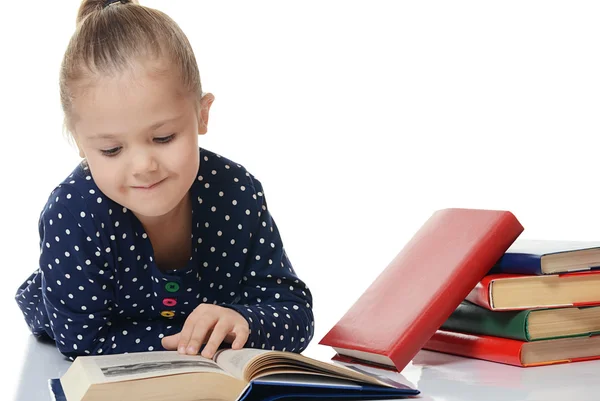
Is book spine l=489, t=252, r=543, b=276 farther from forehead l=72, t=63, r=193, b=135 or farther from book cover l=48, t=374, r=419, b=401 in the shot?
forehead l=72, t=63, r=193, b=135

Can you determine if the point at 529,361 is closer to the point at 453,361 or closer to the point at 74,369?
the point at 453,361

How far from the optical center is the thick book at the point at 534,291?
1.24 m

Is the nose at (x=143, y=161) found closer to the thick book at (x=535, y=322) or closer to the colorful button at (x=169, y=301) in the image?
the colorful button at (x=169, y=301)

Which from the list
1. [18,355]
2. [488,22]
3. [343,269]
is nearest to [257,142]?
[343,269]

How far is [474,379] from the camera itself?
1.20 m

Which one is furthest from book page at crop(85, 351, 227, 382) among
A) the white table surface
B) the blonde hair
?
the blonde hair

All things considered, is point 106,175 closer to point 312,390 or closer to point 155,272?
point 155,272

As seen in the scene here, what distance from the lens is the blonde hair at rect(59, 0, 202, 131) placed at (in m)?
1.22

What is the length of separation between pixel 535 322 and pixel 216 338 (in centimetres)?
46

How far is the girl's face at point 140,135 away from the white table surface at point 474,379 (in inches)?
12.1

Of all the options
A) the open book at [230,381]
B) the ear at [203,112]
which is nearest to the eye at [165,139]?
the ear at [203,112]

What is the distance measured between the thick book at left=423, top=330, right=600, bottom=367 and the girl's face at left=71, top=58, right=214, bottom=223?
0.51 meters

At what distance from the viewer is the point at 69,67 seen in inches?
49.1

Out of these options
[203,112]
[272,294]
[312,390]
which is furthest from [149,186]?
[312,390]
